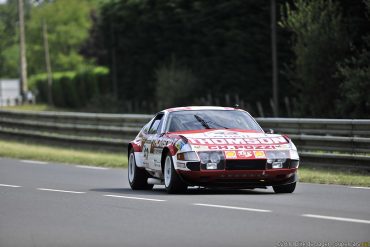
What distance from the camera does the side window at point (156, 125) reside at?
1599cm

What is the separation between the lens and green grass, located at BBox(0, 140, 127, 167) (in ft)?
81.1

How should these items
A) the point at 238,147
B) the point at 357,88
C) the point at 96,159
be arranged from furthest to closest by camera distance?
the point at 357,88
the point at 96,159
the point at 238,147

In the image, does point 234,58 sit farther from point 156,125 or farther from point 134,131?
point 156,125

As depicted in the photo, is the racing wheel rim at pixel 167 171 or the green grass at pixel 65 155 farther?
the green grass at pixel 65 155

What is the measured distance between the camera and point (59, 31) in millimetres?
127062

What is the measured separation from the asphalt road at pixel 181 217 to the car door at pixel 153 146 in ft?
1.47

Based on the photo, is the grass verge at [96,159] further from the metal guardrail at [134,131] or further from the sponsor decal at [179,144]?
the sponsor decal at [179,144]

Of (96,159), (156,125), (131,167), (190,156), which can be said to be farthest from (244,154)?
(96,159)

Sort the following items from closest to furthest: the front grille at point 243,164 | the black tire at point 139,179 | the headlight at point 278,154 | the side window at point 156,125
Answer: the front grille at point 243,164, the headlight at point 278,154, the side window at point 156,125, the black tire at point 139,179

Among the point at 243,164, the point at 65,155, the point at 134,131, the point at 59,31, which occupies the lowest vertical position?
the point at 65,155

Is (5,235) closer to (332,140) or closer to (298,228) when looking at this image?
(298,228)

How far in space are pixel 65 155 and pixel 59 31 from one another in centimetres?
10113

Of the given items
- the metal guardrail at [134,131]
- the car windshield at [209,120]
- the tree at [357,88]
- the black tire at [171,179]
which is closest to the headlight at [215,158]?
the black tire at [171,179]

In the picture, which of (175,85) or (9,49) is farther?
(9,49)
